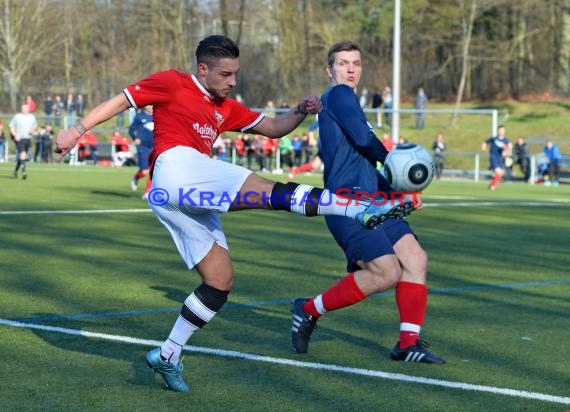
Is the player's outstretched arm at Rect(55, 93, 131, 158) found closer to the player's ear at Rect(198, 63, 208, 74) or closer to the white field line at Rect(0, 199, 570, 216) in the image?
the player's ear at Rect(198, 63, 208, 74)

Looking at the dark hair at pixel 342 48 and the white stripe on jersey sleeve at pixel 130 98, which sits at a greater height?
the dark hair at pixel 342 48

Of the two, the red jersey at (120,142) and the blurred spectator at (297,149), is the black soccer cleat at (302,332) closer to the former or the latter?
the blurred spectator at (297,149)

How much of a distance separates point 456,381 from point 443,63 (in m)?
53.8

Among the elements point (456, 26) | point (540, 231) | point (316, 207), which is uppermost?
point (456, 26)

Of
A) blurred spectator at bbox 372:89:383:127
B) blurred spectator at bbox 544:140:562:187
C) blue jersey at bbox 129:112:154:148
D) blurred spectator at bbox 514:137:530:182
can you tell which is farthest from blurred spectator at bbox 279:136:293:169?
blue jersey at bbox 129:112:154:148

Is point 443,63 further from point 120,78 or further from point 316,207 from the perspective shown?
point 316,207

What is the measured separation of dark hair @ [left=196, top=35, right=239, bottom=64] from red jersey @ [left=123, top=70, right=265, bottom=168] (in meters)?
0.15

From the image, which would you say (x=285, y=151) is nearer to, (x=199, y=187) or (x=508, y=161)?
(x=508, y=161)

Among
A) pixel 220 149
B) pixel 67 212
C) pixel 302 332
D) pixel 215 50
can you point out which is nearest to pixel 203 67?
pixel 215 50

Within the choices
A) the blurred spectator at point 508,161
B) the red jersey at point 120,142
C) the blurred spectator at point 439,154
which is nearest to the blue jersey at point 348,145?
the blurred spectator at point 508,161

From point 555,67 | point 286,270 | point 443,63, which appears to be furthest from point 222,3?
point 286,270

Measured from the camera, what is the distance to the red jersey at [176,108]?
240 inches

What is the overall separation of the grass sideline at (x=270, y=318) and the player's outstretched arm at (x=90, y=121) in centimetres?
135

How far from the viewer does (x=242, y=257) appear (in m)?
12.1
